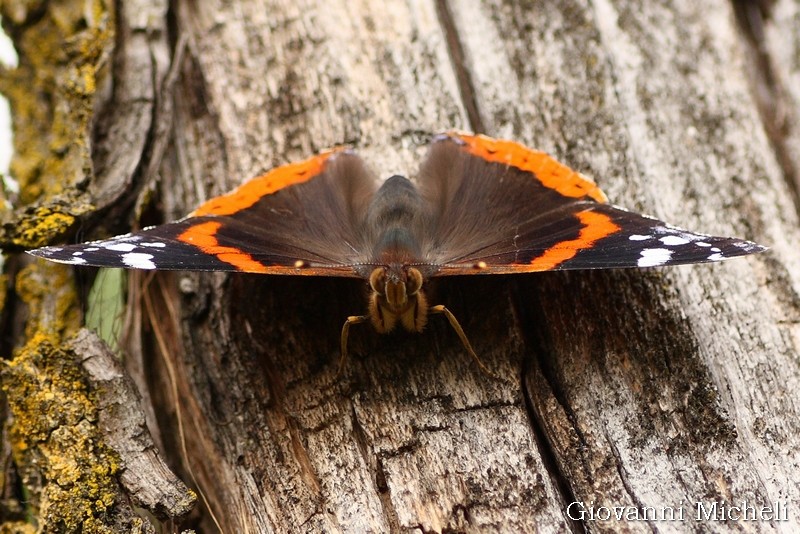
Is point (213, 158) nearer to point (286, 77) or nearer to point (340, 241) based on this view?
point (286, 77)

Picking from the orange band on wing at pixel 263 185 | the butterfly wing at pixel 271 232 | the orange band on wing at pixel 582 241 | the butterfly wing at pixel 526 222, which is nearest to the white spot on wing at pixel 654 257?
the butterfly wing at pixel 526 222

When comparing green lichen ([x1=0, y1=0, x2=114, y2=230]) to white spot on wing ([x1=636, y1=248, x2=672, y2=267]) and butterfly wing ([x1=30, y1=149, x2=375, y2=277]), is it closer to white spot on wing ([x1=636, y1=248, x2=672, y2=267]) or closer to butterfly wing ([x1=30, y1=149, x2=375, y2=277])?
butterfly wing ([x1=30, y1=149, x2=375, y2=277])

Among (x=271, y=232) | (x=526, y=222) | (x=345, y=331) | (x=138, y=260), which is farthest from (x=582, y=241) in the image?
(x=138, y=260)

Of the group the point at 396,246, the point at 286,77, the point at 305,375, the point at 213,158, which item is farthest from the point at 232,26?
the point at 305,375

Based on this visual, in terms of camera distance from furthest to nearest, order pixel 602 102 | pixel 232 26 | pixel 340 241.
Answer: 1. pixel 232 26
2. pixel 602 102
3. pixel 340 241

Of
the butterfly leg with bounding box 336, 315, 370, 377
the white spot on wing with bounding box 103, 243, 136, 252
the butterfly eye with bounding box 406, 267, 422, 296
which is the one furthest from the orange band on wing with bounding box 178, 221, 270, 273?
the butterfly eye with bounding box 406, 267, 422, 296

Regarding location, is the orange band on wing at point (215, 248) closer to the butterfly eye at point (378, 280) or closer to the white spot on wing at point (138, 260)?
the white spot on wing at point (138, 260)
